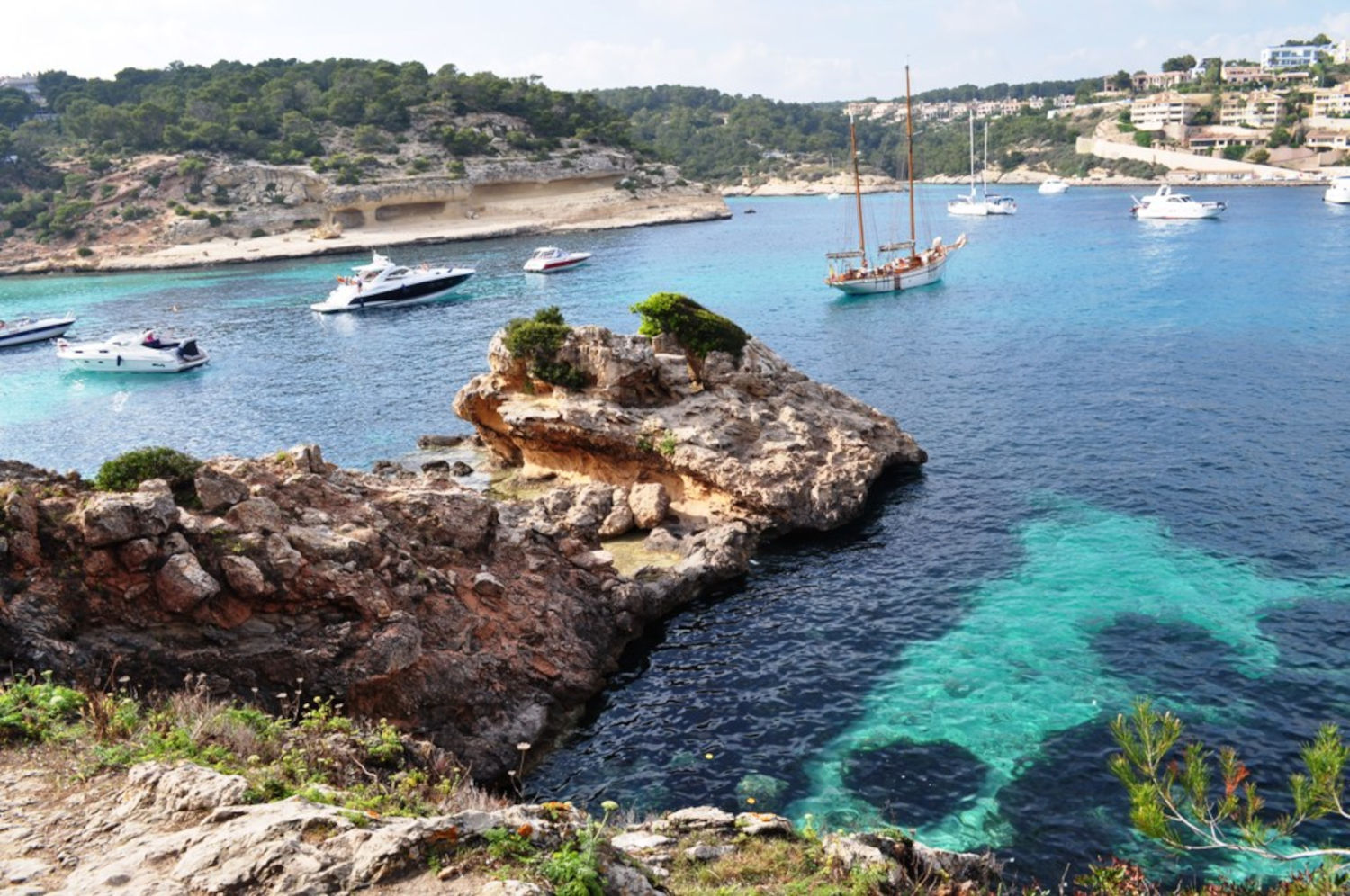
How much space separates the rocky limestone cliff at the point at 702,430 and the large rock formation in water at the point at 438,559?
0.10 m

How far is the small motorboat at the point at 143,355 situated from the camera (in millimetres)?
70688

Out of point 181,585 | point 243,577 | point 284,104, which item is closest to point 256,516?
point 243,577

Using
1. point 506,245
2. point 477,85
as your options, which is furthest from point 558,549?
point 477,85

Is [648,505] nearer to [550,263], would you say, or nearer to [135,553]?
[135,553]

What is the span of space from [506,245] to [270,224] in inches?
1365

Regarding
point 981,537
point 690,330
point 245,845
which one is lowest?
point 981,537

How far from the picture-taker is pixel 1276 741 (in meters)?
22.3

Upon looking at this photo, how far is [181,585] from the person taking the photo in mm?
20312

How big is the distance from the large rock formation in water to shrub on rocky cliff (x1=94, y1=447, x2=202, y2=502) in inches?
23.2

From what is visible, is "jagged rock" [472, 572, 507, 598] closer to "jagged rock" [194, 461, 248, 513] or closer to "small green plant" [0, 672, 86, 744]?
"jagged rock" [194, 461, 248, 513]

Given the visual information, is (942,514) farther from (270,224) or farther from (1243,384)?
(270,224)

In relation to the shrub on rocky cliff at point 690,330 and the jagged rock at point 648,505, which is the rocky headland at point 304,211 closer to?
the shrub on rocky cliff at point 690,330

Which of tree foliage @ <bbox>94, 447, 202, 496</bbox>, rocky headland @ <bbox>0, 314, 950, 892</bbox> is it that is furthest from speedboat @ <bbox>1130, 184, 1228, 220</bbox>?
tree foliage @ <bbox>94, 447, 202, 496</bbox>

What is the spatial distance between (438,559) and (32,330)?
76941 mm
